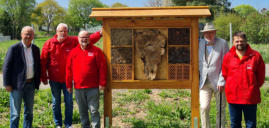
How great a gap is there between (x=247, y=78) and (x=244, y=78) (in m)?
0.04

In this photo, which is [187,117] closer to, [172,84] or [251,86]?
[172,84]

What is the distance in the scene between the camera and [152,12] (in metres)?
4.11

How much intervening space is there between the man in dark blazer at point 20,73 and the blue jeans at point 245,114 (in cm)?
340

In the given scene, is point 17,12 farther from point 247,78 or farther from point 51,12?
point 247,78

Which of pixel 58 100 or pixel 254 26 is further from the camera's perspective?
pixel 254 26

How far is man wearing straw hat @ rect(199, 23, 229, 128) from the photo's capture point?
4.24m

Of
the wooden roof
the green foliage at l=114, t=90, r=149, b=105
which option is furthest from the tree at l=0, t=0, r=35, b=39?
the wooden roof

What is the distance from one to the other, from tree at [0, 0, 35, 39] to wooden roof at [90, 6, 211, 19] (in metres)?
43.8

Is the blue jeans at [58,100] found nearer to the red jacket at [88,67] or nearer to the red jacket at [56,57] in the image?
the red jacket at [56,57]

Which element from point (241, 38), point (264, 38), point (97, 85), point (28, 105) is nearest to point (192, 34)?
point (241, 38)

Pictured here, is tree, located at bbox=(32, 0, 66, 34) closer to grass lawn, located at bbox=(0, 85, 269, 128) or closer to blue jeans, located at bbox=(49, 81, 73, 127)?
grass lawn, located at bbox=(0, 85, 269, 128)

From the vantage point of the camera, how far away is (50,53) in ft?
15.1

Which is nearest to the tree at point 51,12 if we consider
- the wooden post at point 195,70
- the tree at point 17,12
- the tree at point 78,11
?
the tree at point 78,11

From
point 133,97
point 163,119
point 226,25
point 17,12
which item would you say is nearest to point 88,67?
point 163,119
